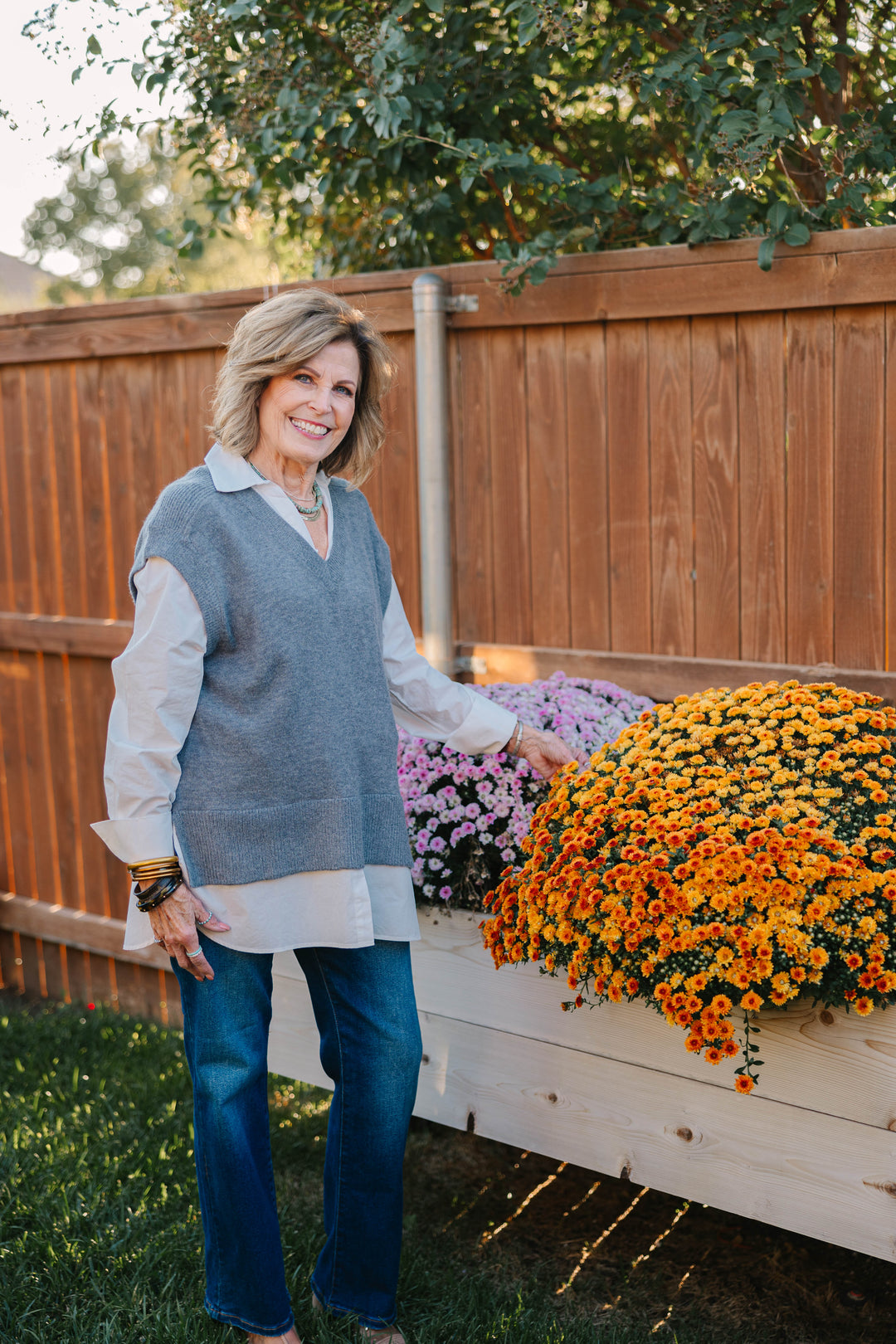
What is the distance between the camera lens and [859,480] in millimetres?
2672

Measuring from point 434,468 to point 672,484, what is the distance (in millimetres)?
661

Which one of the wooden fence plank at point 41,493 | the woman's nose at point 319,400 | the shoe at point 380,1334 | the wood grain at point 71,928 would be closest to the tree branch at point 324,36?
the wooden fence plank at point 41,493

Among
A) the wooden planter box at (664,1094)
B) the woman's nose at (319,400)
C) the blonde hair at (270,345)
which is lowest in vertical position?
the wooden planter box at (664,1094)

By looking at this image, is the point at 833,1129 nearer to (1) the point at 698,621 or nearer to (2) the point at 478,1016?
(2) the point at 478,1016

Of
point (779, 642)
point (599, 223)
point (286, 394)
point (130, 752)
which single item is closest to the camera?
point (130, 752)

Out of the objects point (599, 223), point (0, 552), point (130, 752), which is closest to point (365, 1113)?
point (130, 752)

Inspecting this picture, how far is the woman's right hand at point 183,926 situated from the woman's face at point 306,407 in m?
0.75

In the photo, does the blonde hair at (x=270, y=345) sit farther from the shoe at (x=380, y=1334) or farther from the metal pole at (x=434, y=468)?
the shoe at (x=380, y=1334)

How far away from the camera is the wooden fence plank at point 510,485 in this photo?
3180 millimetres

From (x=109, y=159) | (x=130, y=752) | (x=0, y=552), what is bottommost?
(x=130, y=752)

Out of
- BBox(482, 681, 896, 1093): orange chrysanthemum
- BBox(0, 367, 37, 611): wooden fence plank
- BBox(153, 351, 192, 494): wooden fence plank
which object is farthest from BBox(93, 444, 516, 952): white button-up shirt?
BBox(0, 367, 37, 611): wooden fence plank

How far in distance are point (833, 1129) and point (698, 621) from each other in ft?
4.23

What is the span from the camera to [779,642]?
284cm

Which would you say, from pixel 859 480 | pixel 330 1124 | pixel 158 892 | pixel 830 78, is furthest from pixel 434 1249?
pixel 830 78
